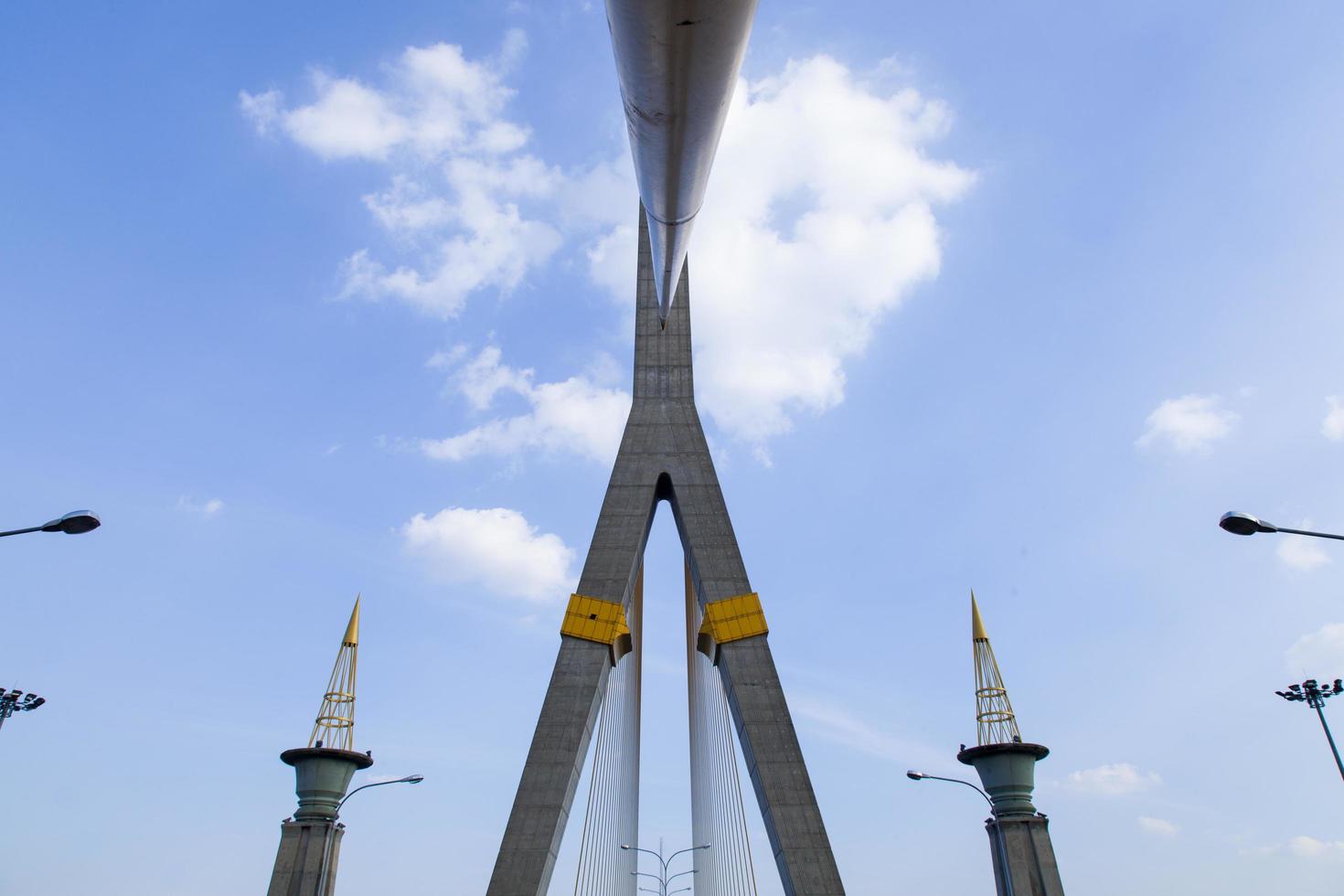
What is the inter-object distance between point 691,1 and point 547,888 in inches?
733


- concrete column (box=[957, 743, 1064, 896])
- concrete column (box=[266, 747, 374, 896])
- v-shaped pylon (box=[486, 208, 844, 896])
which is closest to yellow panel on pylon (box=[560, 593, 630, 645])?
v-shaped pylon (box=[486, 208, 844, 896])

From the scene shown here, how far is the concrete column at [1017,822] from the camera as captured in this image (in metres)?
23.4

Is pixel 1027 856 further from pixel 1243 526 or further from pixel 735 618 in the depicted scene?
pixel 1243 526

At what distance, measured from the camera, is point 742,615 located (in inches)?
847

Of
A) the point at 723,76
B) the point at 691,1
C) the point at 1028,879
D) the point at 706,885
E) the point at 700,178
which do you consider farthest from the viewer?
the point at 706,885

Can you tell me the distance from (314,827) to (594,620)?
829cm

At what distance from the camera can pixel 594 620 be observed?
69.6ft

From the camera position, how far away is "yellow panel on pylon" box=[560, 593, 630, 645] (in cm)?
2103

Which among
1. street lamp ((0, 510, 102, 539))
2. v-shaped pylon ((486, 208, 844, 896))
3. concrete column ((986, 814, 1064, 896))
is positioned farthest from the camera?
concrete column ((986, 814, 1064, 896))

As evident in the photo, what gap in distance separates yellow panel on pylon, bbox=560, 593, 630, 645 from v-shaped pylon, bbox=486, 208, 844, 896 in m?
0.02

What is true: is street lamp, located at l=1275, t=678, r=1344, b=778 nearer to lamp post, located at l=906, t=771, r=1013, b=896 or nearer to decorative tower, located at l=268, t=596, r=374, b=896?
lamp post, located at l=906, t=771, r=1013, b=896

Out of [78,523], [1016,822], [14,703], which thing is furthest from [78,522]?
[1016,822]

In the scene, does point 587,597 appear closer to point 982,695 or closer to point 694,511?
point 694,511

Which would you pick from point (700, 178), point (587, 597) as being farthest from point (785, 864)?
point (700, 178)
